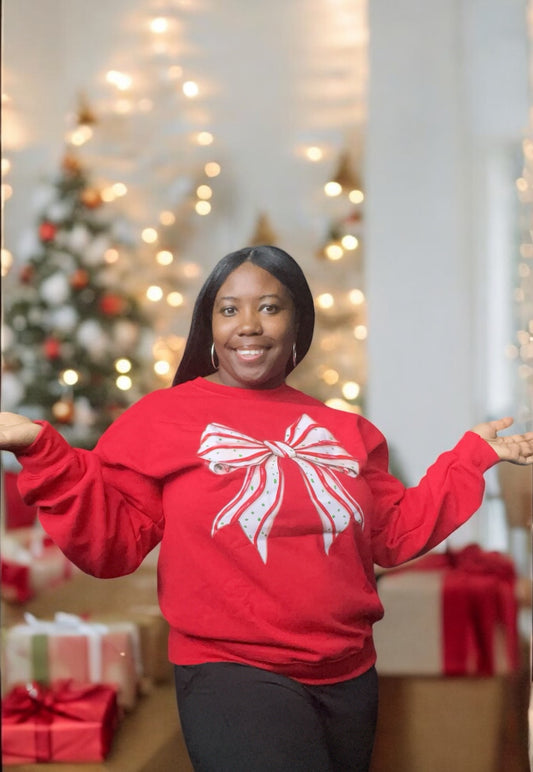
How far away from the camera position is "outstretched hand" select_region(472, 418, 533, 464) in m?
1.61

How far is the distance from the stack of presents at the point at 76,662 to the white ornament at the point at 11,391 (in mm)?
202

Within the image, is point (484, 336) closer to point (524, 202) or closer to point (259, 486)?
point (524, 202)

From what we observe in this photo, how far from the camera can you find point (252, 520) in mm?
1444

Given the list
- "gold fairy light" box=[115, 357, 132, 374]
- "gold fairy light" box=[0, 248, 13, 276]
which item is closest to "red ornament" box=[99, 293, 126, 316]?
"gold fairy light" box=[115, 357, 132, 374]

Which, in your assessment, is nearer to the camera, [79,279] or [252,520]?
[252,520]

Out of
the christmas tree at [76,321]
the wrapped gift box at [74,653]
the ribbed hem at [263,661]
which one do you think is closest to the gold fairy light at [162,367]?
the christmas tree at [76,321]

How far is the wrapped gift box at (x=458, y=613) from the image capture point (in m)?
1.98

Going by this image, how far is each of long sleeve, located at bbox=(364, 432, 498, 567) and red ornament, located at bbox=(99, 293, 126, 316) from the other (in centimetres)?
76

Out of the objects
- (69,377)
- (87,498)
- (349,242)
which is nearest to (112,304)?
(69,377)

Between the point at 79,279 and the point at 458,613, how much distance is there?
114 cm

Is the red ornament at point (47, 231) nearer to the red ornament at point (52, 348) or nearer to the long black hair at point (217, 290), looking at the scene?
the red ornament at point (52, 348)

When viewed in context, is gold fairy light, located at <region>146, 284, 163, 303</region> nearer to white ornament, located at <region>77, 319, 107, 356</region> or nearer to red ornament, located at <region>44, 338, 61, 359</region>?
white ornament, located at <region>77, 319, 107, 356</region>

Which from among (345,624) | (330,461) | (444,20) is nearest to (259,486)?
(330,461)

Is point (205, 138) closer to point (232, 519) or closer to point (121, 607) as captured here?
point (232, 519)
